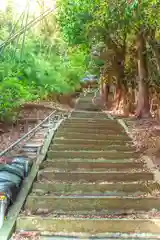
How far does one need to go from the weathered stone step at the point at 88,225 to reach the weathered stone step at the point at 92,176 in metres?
1.47

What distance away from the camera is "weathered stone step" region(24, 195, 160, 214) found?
497cm

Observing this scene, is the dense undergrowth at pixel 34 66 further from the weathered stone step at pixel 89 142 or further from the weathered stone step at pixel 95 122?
the weathered stone step at pixel 89 142

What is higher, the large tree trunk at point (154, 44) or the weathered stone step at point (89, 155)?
the large tree trunk at point (154, 44)

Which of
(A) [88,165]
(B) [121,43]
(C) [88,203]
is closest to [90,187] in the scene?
(C) [88,203]

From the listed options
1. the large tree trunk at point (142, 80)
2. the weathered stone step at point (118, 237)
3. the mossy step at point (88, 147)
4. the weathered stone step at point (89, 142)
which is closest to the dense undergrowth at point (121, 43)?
the large tree trunk at point (142, 80)

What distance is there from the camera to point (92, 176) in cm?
600

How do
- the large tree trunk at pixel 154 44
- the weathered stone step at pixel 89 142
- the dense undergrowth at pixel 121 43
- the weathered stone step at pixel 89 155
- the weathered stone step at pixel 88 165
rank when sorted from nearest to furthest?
the weathered stone step at pixel 88 165 < the weathered stone step at pixel 89 155 < the weathered stone step at pixel 89 142 < the large tree trunk at pixel 154 44 < the dense undergrowth at pixel 121 43

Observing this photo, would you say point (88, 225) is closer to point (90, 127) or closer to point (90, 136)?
point (90, 136)

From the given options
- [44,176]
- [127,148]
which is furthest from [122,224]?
[127,148]

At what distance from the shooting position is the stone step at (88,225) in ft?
14.5

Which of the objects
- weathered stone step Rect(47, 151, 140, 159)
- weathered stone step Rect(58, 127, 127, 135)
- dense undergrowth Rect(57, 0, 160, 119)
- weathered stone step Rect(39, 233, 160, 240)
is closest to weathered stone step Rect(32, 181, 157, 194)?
weathered stone step Rect(39, 233, 160, 240)

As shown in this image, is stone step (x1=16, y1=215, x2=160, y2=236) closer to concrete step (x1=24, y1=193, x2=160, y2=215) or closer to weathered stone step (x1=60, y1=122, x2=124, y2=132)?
concrete step (x1=24, y1=193, x2=160, y2=215)

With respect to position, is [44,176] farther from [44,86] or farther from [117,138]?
[44,86]

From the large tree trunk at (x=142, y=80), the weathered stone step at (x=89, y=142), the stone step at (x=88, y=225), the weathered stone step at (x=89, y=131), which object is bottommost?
the stone step at (x=88, y=225)
